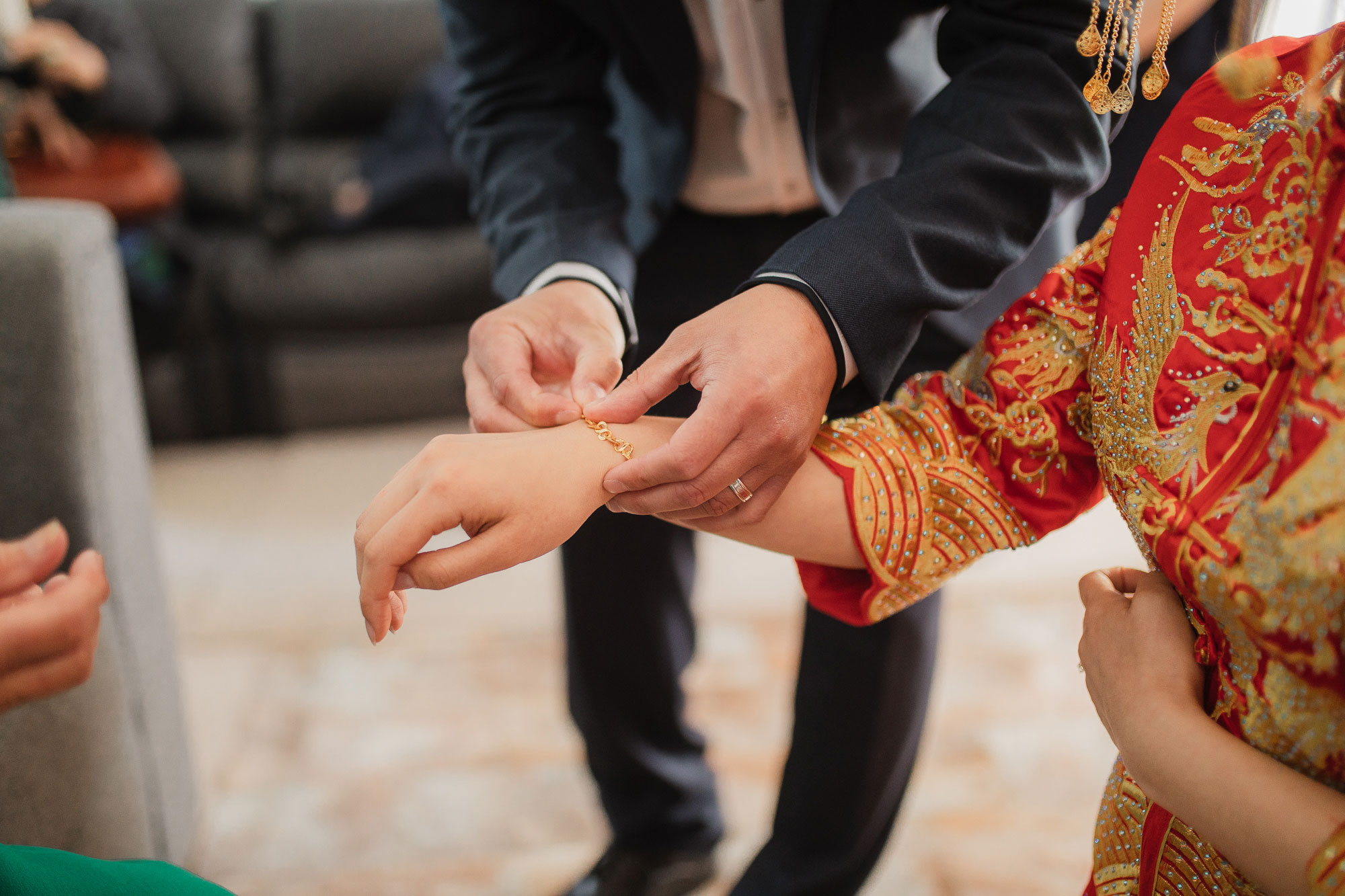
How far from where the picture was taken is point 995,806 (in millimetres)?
1301

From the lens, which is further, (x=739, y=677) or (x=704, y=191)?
(x=739, y=677)

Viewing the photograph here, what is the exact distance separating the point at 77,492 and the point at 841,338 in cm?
78

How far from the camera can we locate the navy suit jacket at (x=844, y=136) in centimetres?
71

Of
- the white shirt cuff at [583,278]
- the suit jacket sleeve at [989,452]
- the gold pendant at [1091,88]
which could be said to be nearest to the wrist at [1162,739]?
the suit jacket sleeve at [989,452]

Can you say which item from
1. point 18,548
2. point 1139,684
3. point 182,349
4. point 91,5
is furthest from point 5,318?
point 91,5

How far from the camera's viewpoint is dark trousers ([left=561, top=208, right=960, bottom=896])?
96 cm

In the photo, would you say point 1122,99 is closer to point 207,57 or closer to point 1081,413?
point 1081,413

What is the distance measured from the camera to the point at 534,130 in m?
0.98

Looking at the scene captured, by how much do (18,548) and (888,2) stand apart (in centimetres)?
82

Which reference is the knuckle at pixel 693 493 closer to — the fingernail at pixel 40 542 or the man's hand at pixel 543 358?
the man's hand at pixel 543 358

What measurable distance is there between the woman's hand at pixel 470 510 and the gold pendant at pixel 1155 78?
0.43 m

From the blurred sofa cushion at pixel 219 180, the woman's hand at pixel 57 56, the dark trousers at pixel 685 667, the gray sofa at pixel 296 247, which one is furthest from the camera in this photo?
the blurred sofa cushion at pixel 219 180

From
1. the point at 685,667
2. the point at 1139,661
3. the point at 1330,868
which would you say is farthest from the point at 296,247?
the point at 1330,868

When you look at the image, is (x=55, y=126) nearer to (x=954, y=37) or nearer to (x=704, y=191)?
(x=704, y=191)
